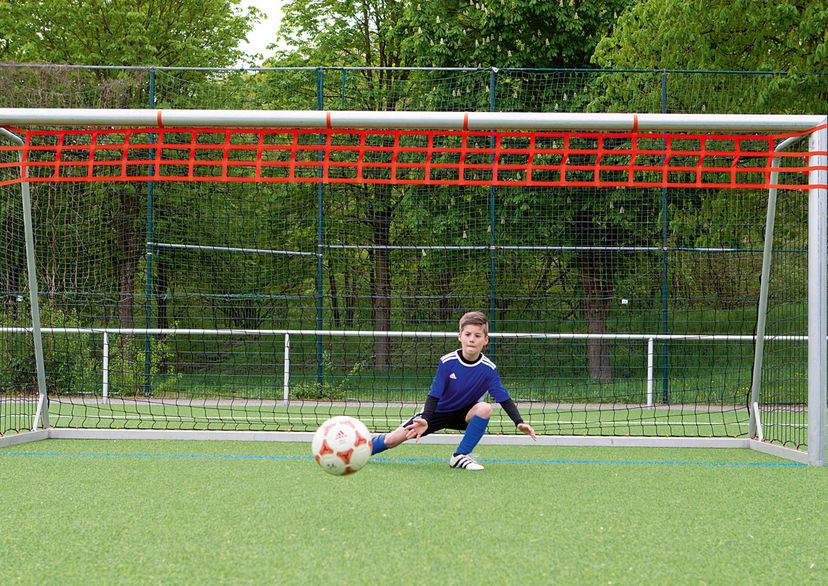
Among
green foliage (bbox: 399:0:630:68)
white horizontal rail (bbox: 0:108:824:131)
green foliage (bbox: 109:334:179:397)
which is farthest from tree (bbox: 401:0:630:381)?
white horizontal rail (bbox: 0:108:824:131)

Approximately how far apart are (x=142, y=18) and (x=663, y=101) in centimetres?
1380

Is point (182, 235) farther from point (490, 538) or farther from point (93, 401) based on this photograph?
point (490, 538)

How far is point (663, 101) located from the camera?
1404 centimetres

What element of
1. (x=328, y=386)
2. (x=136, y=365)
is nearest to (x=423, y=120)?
(x=328, y=386)

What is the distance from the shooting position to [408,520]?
14.7ft

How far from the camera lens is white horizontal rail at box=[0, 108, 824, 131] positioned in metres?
6.62

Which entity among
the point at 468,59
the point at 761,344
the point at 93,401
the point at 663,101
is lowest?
the point at 93,401


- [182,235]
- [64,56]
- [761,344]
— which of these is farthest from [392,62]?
[761,344]

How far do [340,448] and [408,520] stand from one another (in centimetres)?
75

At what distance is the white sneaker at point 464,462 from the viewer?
6254 mm

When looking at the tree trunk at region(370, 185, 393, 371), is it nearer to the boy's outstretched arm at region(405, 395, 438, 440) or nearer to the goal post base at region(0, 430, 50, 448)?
the goal post base at region(0, 430, 50, 448)

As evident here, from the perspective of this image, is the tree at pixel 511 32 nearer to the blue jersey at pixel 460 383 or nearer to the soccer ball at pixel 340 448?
the blue jersey at pixel 460 383

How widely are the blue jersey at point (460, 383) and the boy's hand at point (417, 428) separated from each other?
0.43 m

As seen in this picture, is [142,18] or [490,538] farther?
[142,18]
